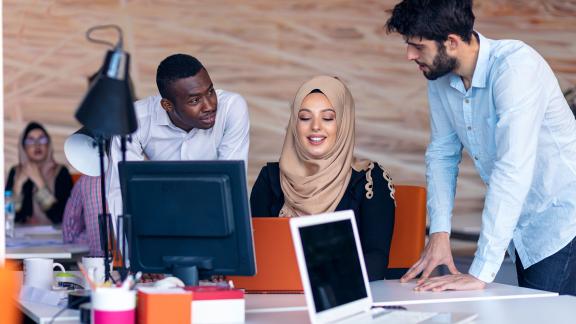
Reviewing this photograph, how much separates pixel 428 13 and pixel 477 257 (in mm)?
732

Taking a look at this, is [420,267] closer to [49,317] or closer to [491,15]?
[49,317]

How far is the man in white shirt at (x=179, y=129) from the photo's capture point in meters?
3.31

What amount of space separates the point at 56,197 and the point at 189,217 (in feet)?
12.1

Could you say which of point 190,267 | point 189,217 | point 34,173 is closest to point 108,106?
point 189,217

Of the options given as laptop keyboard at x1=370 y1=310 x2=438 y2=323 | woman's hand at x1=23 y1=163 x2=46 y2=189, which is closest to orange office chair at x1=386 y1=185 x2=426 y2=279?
laptop keyboard at x1=370 y1=310 x2=438 y2=323

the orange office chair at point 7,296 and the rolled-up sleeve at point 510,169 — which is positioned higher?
the rolled-up sleeve at point 510,169

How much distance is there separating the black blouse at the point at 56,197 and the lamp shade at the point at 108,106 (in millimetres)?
3858

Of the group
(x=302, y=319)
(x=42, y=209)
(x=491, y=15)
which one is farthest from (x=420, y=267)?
(x=491, y=15)

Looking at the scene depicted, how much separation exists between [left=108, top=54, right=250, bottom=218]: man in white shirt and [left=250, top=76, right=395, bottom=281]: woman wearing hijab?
219mm

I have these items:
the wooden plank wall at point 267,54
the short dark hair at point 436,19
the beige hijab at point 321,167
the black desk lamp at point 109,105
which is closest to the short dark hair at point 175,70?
the beige hijab at point 321,167

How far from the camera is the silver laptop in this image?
214 cm

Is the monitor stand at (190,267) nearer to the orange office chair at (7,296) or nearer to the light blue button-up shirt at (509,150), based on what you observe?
the orange office chair at (7,296)

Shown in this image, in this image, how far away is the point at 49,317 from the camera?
2.35 meters

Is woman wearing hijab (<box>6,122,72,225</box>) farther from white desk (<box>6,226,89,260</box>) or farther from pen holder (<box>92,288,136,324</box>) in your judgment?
pen holder (<box>92,288,136,324</box>)
